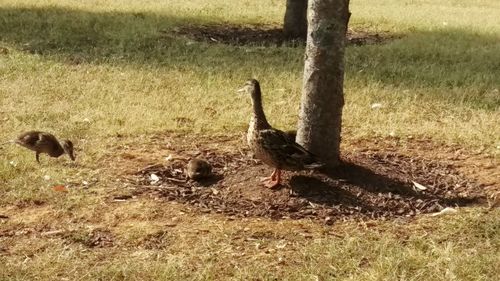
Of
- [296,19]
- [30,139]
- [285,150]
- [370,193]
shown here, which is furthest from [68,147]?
[296,19]

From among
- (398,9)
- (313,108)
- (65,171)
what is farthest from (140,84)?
(398,9)

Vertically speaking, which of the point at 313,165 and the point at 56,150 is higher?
the point at 313,165

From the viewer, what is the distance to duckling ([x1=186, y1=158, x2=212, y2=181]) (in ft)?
21.2

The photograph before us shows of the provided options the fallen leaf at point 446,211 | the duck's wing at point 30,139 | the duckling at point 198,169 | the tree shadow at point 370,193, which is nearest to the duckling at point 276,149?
the tree shadow at point 370,193

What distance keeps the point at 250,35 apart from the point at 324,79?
867 centimetres

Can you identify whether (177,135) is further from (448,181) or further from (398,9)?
(398,9)

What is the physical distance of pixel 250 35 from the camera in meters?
14.8

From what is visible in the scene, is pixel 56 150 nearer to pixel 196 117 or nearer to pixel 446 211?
pixel 196 117

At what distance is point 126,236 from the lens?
5.32 metres

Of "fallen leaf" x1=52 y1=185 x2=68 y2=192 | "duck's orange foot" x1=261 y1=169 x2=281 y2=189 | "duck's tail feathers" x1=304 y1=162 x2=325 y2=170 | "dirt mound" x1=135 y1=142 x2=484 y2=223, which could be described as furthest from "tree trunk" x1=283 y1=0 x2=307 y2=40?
"fallen leaf" x1=52 y1=185 x2=68 y2=192

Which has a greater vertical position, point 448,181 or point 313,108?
point 313,108

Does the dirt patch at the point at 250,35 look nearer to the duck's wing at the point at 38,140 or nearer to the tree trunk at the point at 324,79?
the duck's wing at the point at 38,140

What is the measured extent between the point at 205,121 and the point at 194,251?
346 cm

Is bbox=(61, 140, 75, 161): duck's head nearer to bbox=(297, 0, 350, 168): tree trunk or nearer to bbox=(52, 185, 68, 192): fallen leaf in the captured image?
bbox=(52, 185, 68, 192): fallen leaf
